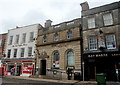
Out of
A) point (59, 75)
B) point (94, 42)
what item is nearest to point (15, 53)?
point (59, 75)

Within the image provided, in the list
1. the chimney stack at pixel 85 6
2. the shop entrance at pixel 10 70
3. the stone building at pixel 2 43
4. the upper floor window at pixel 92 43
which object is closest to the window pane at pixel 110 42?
the upper floor window at pixel 92 43

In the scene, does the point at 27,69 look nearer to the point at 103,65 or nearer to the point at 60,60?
the point at 60,60

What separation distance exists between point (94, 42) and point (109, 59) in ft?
10.8

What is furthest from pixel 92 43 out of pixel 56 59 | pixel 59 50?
pixel 56 59

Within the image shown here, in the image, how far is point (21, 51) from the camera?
79.6ft

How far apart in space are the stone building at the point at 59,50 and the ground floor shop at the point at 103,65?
145 cm

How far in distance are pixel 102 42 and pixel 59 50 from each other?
23.9ft

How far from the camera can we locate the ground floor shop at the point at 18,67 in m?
21.7

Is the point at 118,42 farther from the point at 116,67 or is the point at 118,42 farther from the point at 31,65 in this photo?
the point at 31,65

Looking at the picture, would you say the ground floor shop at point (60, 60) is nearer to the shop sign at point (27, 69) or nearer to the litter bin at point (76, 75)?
the litter bin at point (76, 75)

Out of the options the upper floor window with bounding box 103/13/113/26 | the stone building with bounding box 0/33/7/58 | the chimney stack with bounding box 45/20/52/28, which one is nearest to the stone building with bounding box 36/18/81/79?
the chimney stack with bounding box 45/20/52/28

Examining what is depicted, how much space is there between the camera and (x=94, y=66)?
1595 cm

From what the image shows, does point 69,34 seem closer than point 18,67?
Yes

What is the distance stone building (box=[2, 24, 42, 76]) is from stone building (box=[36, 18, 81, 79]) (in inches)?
73.2
